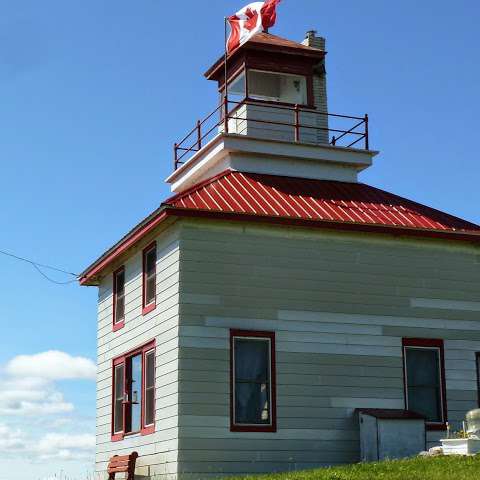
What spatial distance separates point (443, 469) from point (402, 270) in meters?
7.34

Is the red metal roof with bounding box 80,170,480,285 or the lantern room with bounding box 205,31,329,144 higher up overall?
the lantern room with bounding box 205,31,329,144

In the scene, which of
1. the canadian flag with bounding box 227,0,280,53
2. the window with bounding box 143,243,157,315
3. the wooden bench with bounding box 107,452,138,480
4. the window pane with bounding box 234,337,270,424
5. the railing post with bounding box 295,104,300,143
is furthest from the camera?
the canadian flag with bounding box 227,0,280,53

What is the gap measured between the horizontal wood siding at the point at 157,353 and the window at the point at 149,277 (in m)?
0.33

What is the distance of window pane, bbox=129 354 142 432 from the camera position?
27.6 meters

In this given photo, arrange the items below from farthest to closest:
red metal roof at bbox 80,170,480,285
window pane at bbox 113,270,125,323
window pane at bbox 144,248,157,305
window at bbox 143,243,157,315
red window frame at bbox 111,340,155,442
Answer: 1. window pane at bbox 113,270,125,323
2. window pane at bbox 144,248,157,305
3. window at bbox 143,243,157,315
4. red window frame at bbox 111,340,155,442
5. red metal roof at bbox 80,170,480,285

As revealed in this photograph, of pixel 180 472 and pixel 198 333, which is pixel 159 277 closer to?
pixel 198 333

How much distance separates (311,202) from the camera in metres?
27.8

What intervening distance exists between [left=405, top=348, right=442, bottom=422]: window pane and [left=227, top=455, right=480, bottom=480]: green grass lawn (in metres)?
4.07

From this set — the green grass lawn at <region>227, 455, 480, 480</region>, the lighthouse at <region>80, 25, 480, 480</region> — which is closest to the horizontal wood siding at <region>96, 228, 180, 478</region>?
the lighthouse at <region>80, 25, 480, 480</region>

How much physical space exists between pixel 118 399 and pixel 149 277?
13.7 ft

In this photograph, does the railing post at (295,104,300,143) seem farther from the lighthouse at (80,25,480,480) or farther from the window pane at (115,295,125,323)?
the window pane at (115,295,125,323)

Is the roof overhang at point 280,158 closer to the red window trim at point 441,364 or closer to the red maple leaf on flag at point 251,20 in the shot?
the red maple leaf on flag at point 251,20

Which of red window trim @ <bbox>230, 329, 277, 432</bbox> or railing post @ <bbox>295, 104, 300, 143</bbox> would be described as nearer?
red window trim @ <bbox>230, 329, 277, 432</bbox>

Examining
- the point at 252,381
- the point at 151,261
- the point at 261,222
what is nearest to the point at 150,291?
the point at 151,261
